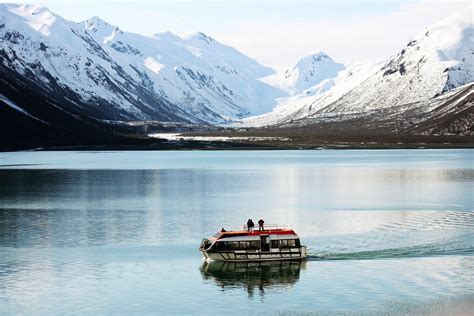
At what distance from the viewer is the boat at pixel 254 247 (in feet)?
239

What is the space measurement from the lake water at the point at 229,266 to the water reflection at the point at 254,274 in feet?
0.47

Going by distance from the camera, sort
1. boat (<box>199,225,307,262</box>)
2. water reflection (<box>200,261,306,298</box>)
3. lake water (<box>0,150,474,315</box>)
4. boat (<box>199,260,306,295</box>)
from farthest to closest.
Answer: boat (<box>199,225,307,262</box>)
boat (<box>199,260,306,295</box>)
water reflection (<box>200,261,306,298</box>)
lake water (<box>0,150,474,315</box>)

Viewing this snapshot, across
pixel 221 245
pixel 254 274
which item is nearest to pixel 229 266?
pixel 221 245

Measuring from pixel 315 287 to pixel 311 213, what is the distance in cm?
4396

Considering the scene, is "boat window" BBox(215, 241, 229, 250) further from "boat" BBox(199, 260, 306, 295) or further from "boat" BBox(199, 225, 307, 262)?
"boat" BBox(199, 260, 306, 295)

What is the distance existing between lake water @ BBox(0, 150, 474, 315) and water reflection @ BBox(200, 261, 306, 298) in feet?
0.47

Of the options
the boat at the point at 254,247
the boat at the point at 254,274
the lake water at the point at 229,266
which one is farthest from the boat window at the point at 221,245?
the lake water at the point at 229,266

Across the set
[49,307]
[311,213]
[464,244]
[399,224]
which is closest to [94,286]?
[49,307]

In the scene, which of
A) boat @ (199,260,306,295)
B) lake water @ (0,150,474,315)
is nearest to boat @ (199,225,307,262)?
boat @ (199,260,306,295)

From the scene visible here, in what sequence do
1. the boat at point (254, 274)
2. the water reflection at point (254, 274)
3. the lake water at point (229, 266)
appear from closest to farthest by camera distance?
the lake water at point (229, 266) < the water reflection at point (254, 274) < the boat at point (254, 274)

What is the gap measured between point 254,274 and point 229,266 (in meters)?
3.85

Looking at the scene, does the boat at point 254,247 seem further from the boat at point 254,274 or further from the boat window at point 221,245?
the boat at point 254,274

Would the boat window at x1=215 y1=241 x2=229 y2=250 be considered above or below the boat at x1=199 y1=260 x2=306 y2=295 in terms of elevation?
above

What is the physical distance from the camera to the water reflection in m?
64.1
